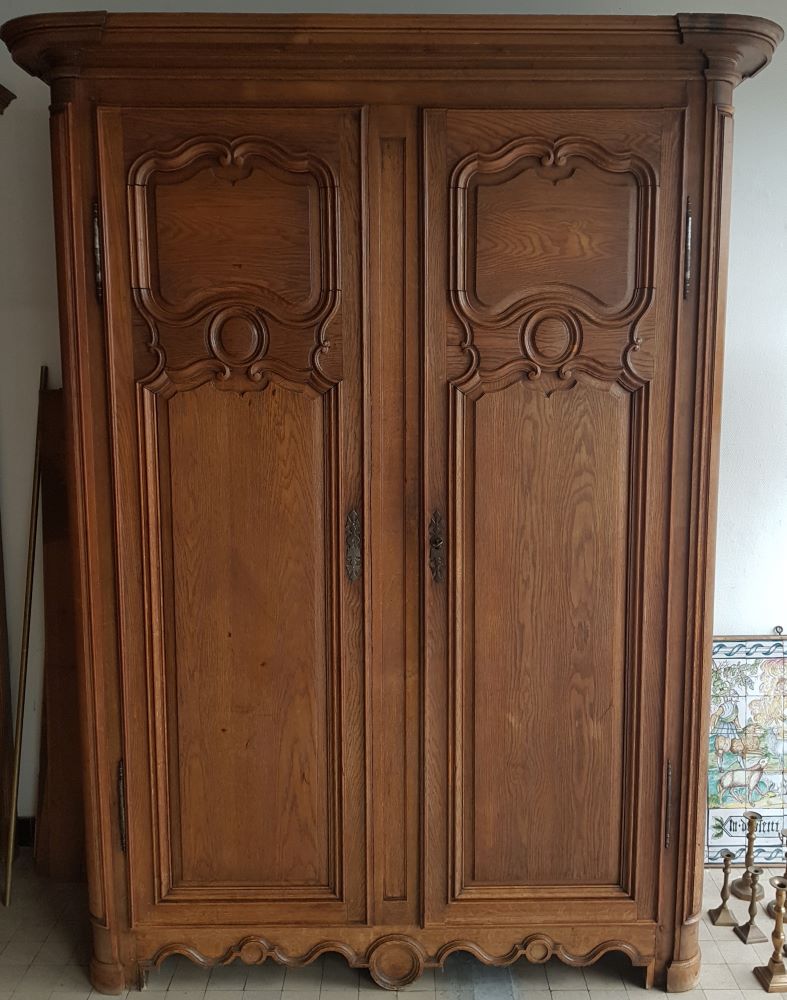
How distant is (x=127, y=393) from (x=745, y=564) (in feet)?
5.68

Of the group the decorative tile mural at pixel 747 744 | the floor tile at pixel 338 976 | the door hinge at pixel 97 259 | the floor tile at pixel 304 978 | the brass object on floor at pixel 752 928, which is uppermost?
the door hinge at pixel 97 259

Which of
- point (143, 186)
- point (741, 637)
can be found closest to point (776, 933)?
point (741, 637)

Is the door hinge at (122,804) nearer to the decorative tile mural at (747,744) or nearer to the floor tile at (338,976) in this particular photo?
the floor tile at (338,976)

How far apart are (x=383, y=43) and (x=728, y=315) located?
123cm

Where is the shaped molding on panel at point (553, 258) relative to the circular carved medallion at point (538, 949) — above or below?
above

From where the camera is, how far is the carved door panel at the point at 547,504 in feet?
6.17

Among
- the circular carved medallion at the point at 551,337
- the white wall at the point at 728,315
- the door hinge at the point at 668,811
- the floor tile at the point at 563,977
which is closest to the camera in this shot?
the circular carved medallion at the point at 551,337

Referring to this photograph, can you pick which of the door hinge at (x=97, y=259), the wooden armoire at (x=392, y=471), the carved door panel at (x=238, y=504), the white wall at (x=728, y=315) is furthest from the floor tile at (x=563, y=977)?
the door hinge at (x=97, y=259)

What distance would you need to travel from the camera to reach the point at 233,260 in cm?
190

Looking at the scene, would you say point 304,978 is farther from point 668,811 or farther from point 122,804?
point 668,811

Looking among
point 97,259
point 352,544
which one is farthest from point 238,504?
point 97,259

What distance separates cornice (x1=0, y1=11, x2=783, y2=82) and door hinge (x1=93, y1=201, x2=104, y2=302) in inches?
11.0

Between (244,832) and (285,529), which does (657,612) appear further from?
(244,832)

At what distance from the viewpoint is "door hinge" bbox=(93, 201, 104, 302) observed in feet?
6.16
